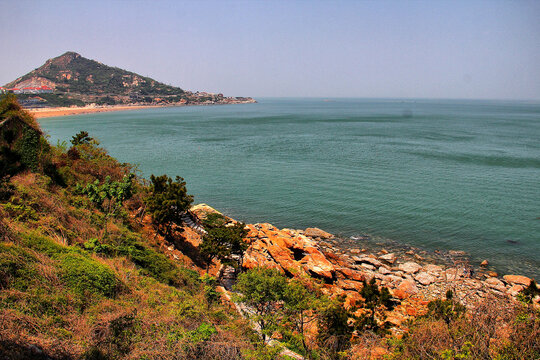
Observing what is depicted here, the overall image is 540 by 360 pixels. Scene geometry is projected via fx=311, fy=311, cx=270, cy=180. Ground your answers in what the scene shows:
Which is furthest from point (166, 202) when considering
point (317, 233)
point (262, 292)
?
point (317, 233)

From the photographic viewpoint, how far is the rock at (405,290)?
16547mm

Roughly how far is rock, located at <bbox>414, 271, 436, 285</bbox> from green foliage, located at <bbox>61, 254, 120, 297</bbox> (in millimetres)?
16246

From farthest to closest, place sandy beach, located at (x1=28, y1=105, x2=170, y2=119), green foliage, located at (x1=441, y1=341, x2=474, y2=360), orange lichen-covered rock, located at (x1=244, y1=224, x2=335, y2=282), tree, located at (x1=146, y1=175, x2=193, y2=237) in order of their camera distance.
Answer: sandy beach, located at (x1=28, y1=105, x2=170, y2=119) → tree, located at (x1=146, y1=175, x2=193, y2=237) → orange lichen-covered rock, located at (x1=244, y1=224, x2=335, y2=282) → green foliage, located at (x1=441, y1=341, x2=474, y2=360)

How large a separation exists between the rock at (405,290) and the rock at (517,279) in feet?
18.4

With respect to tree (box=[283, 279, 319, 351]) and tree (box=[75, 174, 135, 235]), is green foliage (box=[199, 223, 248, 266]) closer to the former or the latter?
tree (box=[75, 174, 135, 235])

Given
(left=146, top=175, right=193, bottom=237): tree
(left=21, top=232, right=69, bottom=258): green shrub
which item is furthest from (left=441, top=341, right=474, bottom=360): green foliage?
(left=146, top=175, right=193, bottom=237): tree

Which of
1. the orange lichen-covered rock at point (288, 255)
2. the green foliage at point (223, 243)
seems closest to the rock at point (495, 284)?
the orange lichen-covered rock at point (288, 255)

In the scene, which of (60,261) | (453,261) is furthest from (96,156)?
(453,261)

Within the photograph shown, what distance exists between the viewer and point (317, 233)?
938 inches

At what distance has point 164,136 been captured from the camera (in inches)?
2694

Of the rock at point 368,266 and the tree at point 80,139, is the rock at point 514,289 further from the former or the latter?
the tree at point 80,139

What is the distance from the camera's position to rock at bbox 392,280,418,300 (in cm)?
1655

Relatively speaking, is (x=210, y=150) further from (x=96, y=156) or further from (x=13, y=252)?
(x=13, y=252)

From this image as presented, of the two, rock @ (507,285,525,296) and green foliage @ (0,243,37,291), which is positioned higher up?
green foliage @ (0,243,37,291)
